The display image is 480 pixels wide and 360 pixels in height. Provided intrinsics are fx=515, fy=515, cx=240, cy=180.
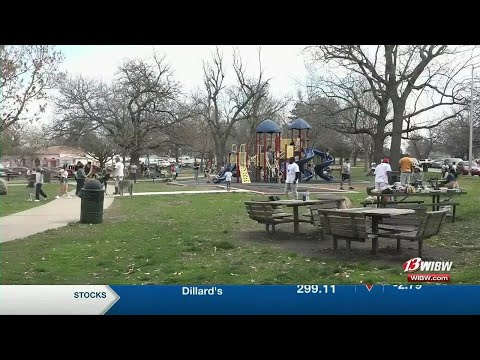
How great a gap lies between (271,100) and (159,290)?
94.9 inches

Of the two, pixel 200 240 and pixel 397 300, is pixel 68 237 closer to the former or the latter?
pixel 200 240

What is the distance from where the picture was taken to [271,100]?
5.02 metres

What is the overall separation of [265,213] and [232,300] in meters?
2.52

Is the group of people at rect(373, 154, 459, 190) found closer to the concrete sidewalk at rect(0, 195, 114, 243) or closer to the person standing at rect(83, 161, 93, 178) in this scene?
the concrete sidewalk at rect(0, 195, 114, 243)

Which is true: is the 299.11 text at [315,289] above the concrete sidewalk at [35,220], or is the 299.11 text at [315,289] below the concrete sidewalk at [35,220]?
below

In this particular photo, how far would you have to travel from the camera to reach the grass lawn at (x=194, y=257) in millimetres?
3553

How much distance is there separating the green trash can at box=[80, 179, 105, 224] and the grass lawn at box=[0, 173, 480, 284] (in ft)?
0.90

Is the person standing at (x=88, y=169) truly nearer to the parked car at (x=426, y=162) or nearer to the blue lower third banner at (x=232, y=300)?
the blue lower third banner at (x=232, y=300)

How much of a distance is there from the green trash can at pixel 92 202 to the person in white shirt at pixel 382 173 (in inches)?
115

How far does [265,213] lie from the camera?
18.9ft

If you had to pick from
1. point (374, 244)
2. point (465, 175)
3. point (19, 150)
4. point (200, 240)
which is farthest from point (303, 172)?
point (19, 150)

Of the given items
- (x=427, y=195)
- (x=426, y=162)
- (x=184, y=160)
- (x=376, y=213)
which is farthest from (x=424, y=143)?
(x=184, y=160)

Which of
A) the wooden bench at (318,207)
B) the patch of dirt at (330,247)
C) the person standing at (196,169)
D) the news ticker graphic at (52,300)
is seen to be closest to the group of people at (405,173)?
the patch of dirt at (330,247)
